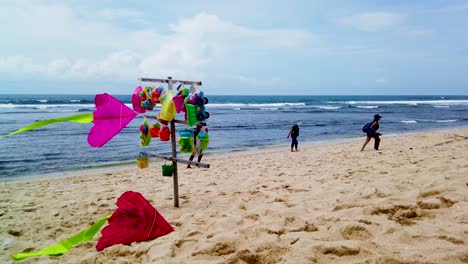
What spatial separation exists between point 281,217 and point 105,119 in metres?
2.39

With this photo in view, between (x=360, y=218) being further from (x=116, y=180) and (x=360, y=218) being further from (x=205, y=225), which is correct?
Result: (x=116, y=180)

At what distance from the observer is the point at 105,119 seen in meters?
4.10

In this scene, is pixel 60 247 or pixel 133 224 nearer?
pixel 60 247

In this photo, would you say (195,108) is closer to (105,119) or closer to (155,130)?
(155,130)

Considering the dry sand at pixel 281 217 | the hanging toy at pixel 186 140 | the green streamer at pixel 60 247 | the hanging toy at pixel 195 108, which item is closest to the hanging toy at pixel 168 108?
the hanging toy at pixel 195 108

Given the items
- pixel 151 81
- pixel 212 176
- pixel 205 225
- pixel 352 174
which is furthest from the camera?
pixel 212 176

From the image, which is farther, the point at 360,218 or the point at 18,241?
the point at 18,241

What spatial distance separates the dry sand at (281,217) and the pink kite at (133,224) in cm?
13

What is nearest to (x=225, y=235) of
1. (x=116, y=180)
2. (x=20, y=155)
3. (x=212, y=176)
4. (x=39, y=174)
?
(x=212, y=176)

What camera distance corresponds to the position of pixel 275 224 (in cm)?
358

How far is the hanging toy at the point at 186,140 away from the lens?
190 inches

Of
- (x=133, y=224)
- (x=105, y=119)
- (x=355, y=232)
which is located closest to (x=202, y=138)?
(x=105, y=119)

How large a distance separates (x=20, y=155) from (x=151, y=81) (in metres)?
8.86

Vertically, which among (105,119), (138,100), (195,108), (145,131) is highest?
(138,100)
